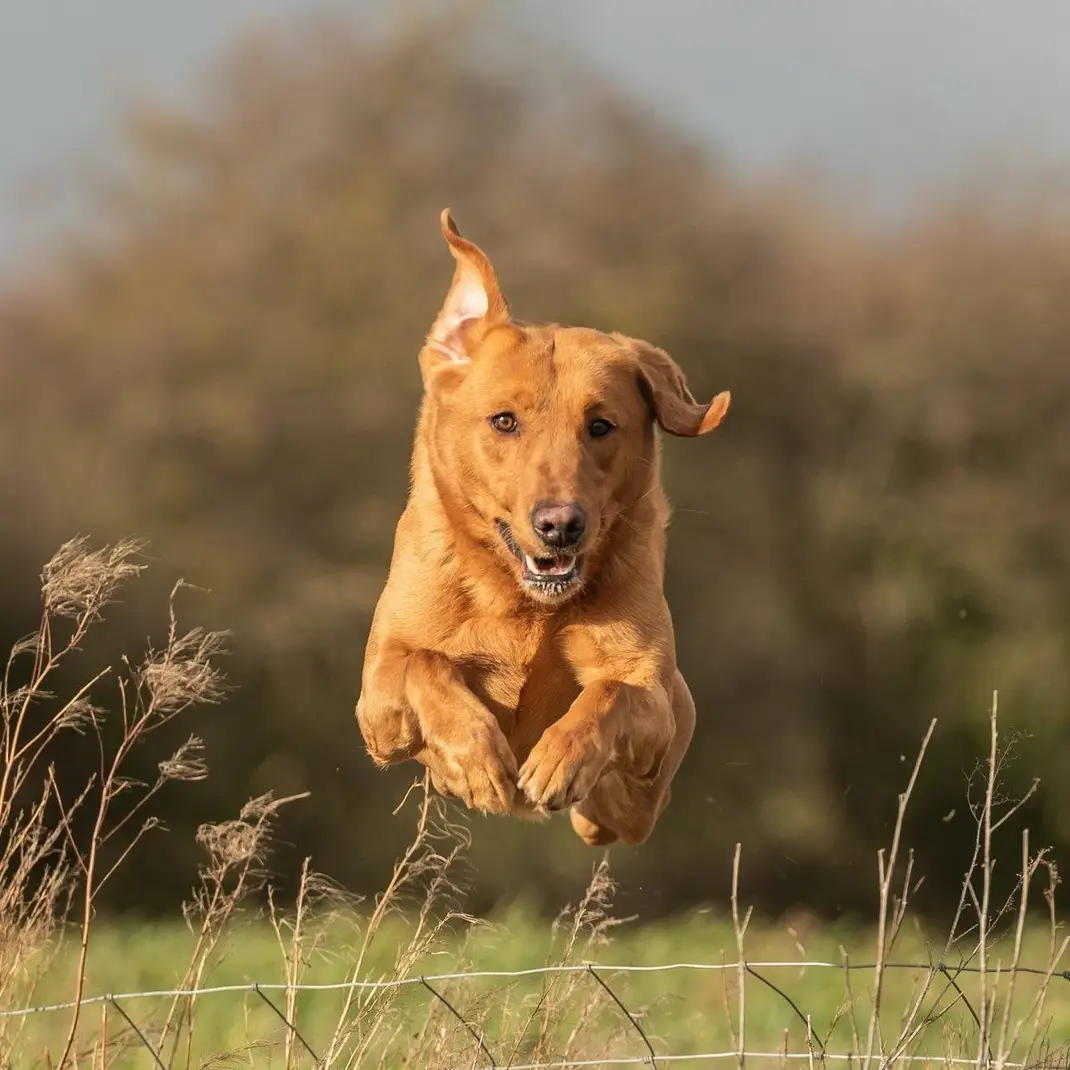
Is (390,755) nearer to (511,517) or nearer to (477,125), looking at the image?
(511,517)

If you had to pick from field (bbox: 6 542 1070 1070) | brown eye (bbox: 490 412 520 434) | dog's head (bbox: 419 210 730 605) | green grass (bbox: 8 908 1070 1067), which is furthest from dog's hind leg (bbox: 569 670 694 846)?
brown eye (bbox: 490 412 520 434)

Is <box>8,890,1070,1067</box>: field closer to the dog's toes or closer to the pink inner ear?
the dog's toes

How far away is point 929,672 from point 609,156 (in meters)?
6.40

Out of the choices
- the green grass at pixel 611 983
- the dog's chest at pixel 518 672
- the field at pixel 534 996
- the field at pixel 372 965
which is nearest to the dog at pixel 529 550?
the dog's chest at pixel 518 672

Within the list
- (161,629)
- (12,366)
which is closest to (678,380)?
(161,629)

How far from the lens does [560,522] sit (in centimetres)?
452

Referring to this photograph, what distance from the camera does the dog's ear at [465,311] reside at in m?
4.99

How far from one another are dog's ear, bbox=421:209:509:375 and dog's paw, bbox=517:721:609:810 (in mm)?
1148

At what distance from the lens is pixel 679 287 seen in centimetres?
1873

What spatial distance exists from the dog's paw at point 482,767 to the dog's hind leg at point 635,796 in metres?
0.65

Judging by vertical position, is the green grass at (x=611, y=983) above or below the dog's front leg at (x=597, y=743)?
below

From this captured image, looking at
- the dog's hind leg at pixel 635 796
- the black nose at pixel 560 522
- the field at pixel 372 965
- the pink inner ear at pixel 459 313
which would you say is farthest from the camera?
the dog's hind leg at pixel 635 796

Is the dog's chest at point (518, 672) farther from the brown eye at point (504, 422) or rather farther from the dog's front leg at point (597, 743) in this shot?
the brown eye at point (504, 422)

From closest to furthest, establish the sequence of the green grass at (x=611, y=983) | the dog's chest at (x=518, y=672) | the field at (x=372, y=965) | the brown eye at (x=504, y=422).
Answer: the field at (x=372, y=965)
the brown eye at (x=504, y=422)
the dog's chest at (x=518, y=672)
the green grass at (x=611, y=983)
